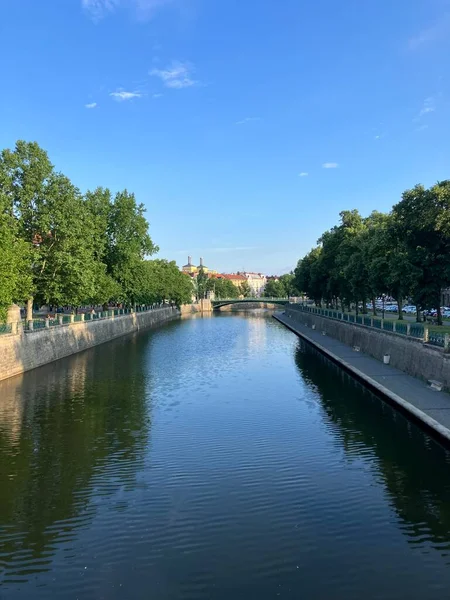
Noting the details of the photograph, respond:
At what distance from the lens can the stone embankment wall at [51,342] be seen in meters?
32.3

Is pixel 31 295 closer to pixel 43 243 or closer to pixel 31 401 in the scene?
pixel 43 243

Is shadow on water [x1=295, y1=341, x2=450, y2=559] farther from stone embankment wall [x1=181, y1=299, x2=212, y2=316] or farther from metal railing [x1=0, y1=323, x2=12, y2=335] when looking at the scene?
stone embankment wall [x1=181, y1=299, x2=212, y2=316]

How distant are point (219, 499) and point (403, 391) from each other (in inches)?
542

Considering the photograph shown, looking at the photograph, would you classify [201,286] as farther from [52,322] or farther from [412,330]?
Answer: [412,330]

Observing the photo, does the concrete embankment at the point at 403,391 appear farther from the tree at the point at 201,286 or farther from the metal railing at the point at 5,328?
the tree at the point at 201,286

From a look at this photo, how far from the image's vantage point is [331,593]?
363 inches

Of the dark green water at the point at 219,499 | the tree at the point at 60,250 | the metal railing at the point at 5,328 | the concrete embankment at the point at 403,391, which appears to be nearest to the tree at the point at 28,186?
the tree at the point at 60,250

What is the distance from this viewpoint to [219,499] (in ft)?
43.5

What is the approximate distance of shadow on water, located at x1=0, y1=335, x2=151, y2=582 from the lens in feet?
38.2

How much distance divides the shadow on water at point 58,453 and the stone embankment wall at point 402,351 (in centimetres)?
1385

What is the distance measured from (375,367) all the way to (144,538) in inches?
946

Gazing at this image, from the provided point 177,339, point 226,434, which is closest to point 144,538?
point 226,434

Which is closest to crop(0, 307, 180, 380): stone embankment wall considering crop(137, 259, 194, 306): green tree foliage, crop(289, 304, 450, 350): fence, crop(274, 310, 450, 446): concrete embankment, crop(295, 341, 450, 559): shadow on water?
crop(295, 341, 450, 559): shadow on water

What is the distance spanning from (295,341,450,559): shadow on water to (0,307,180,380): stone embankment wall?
19470mm
